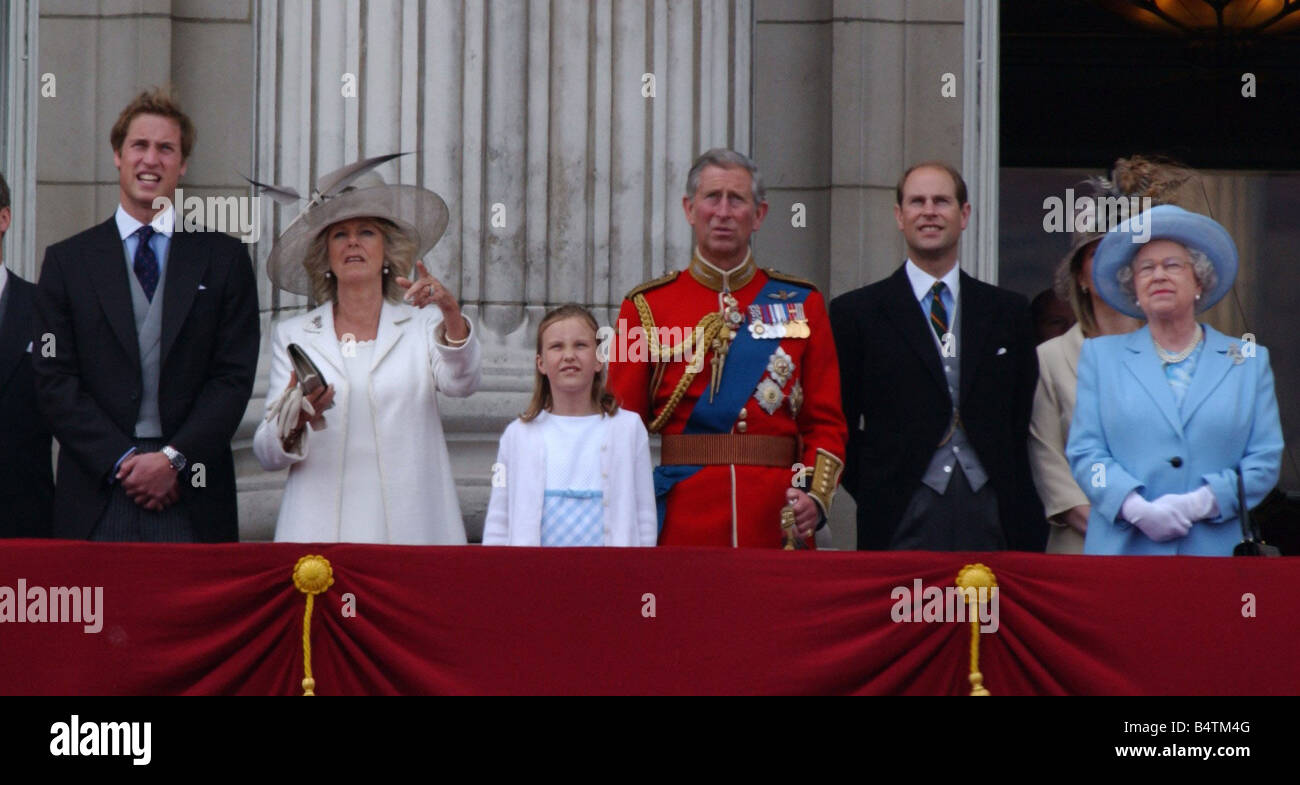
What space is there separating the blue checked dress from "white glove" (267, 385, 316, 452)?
74 centimetres

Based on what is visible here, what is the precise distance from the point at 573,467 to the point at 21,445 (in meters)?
1.91

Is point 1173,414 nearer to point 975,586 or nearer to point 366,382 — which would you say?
point 975,586

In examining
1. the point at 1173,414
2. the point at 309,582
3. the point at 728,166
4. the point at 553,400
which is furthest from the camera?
the point at 728,166

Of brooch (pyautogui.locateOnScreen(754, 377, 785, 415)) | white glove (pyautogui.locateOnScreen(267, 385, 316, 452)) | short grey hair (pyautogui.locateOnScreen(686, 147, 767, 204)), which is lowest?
white glove (pyautogui.locateOnScreen(267, 385, 316, 452))

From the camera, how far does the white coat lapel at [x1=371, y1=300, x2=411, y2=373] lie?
24.0ft

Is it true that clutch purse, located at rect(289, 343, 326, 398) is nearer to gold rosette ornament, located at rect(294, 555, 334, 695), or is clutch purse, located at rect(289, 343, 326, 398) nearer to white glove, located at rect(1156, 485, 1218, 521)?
gold rosette ornament, located at rect(294, 555, 334, 695)

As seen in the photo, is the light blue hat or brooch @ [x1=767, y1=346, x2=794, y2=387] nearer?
the light blue hat

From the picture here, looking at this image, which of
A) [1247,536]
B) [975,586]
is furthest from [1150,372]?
[975,586]

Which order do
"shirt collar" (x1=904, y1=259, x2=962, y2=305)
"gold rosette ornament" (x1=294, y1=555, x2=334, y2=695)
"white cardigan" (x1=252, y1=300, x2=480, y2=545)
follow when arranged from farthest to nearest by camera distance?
"shirt collar" (x1=904, y1=259, x2=962, y2=305), "white cardigan" (x1=252, y1=300, x2=480, y2=545), "gold rosette ornament" (x1=294, y1=555, x2=334, y2=695)

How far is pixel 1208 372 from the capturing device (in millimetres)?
7098

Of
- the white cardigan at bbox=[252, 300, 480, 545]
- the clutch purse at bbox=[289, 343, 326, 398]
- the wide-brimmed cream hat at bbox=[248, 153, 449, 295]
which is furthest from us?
the wide-brimmed cream hat at bbox=[248, 153, 449, 295]

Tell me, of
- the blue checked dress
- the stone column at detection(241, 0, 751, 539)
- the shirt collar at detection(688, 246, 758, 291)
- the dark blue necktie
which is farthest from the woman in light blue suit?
the dark blue necktie
